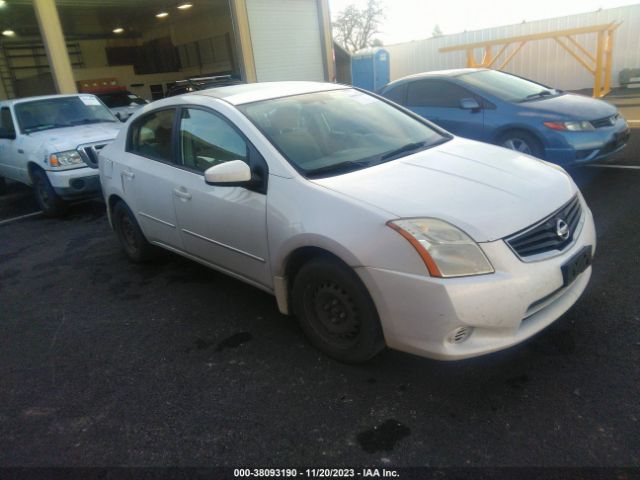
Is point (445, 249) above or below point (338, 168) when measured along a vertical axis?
below

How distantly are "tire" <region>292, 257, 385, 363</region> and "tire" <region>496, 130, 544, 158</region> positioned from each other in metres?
4.09

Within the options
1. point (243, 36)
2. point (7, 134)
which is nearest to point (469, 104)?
point (7, 134)

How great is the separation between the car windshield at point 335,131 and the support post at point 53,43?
9.02 metres

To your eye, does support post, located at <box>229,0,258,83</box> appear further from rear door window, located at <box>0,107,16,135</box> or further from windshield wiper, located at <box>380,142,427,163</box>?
windshield wiper, located at <box>380,142,427,163</box>

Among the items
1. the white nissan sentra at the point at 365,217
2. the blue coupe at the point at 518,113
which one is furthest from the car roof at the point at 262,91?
the blue coupe at the point at 518,113

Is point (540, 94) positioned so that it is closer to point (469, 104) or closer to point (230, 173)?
point (469, 104)

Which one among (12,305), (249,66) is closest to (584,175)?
(12,305)

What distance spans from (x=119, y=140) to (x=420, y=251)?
335 cm

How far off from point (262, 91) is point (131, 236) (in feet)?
6.55

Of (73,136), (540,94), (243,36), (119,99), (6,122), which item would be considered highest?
(243,36)

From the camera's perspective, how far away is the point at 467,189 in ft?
8.77

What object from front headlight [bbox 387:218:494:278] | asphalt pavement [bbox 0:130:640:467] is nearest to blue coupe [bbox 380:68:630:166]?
asphalt pavement [bbox 0:130:640:467]

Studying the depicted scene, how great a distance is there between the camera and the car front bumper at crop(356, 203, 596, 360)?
2.26 m

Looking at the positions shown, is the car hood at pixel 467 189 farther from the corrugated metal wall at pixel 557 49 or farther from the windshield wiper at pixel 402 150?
the corrugated metal wall at pixel 557 49
